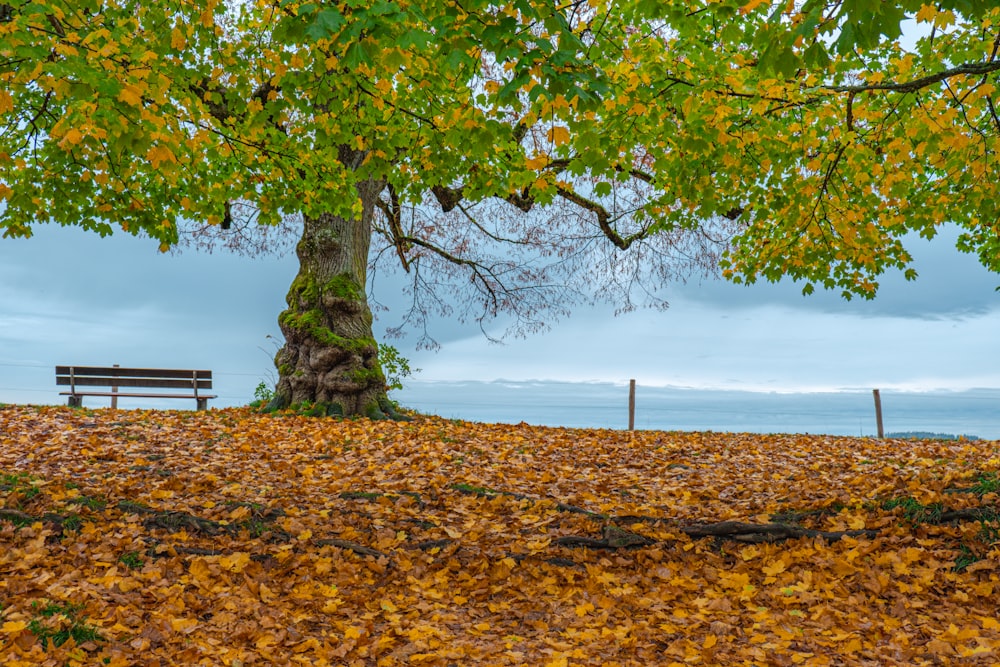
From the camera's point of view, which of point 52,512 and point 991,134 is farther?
point 991,134

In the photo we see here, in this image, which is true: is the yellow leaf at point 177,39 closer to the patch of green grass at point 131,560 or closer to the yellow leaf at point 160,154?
the yellow leaf at point 160,154

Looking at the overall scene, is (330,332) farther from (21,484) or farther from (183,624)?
(183,624)

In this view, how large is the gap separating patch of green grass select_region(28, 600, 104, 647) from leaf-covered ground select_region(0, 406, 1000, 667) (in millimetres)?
13

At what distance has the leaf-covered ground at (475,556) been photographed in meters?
4.27

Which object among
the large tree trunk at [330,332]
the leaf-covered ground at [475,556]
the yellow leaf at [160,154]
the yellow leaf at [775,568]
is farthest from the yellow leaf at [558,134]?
the large tree trunk at [330,332]

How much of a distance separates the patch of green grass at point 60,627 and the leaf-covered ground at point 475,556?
13 millimetres

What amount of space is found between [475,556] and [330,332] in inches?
283

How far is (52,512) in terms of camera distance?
6.20 meters

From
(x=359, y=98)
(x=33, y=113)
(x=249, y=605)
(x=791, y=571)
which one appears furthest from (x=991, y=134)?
(x=33, y=113)

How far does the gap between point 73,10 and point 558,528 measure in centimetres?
608

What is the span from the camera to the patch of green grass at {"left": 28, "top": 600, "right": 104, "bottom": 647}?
3.98 meters

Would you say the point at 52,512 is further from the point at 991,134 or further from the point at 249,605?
the point at 991,134

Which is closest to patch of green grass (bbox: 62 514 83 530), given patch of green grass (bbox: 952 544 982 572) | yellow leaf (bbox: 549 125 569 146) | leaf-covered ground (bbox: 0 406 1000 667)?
leaf-covered ground (bbox: 0 406 1000 667)

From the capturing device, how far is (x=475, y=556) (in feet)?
19.9
